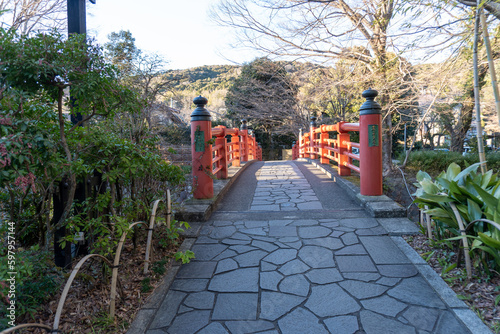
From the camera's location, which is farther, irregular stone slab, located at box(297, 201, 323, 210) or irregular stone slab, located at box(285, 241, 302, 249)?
irregular stone slab, located at box(297, 201, 323, 210)

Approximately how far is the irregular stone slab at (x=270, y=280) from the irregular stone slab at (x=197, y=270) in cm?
44

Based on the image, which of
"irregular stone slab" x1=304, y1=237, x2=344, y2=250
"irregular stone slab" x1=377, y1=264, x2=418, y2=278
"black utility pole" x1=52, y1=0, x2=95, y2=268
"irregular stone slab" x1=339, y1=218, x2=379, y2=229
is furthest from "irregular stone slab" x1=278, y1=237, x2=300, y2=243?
"black utility pole" x1=52, y1=0, x2=95, y2=268

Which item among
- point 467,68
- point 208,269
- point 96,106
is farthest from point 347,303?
point 467,68

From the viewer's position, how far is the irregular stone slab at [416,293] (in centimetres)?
209

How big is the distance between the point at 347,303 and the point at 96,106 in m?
2.30

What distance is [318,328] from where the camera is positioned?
1868 millimetres

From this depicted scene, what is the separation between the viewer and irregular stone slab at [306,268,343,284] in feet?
7.93

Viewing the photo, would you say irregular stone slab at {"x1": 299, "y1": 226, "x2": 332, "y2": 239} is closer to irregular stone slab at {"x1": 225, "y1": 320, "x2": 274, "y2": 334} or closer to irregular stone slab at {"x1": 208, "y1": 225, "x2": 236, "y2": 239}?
irregular stone slab at {"x1": 208, "y1": 225, "x2": 236, "y2": 239}

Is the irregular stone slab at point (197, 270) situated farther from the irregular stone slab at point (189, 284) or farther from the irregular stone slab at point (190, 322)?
the irregular stone slab at point (190, 322)

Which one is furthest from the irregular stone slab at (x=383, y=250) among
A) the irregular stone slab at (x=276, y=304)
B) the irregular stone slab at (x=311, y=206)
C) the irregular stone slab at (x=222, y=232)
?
the irregular stone slab at (x=222, y=232)

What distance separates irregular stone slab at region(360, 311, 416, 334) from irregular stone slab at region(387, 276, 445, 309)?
0.29m

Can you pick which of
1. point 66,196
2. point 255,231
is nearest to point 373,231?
point 255,231

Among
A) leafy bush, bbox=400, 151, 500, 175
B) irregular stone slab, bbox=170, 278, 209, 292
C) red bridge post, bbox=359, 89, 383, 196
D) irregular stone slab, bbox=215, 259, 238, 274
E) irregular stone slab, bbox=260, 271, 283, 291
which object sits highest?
red bridge post, bbox=359, 89, 383, 196

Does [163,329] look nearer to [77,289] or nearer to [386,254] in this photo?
[77,289]
